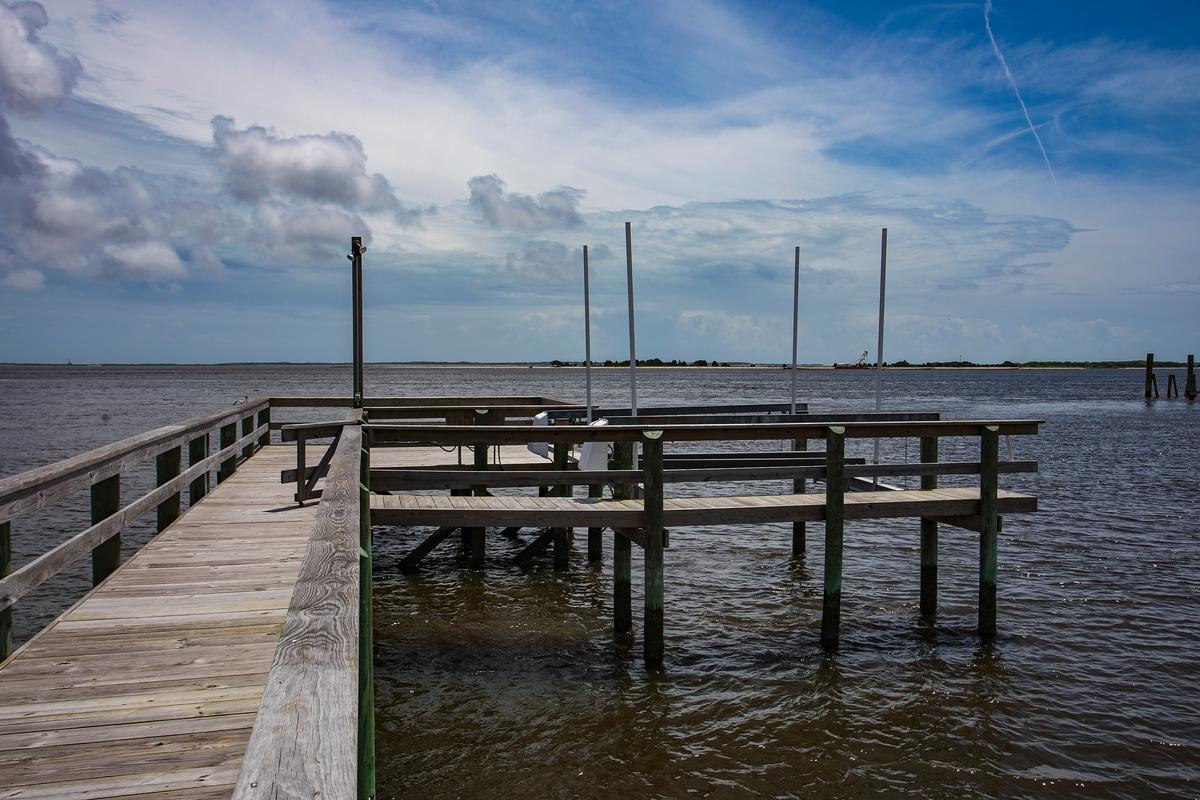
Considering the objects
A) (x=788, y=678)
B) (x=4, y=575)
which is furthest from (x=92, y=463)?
(x=788, y=678)

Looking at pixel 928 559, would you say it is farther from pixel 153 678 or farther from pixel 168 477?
pixel 168 477

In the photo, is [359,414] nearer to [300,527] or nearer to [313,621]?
[300,527]

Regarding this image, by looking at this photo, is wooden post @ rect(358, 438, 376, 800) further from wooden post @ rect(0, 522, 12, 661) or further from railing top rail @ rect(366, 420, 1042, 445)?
railing top rail @ rect(366, 420, 1042, 445)

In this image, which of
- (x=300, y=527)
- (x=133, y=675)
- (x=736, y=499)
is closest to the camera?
(x=133, y=675)

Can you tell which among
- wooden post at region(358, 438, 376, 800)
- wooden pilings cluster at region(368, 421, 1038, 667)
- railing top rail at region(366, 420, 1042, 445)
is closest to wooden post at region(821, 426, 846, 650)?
wooden pilings cluster at region(368, 421, 1038, 667)

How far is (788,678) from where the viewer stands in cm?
736

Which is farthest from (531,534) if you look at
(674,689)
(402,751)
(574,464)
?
(402,751)

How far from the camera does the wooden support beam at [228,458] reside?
11.5 m

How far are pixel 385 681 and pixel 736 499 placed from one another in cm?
350

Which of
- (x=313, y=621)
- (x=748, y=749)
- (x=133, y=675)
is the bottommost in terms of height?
(x=748, y=749)

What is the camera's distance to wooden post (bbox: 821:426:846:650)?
25.0 ft

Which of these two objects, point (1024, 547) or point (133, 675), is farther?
point (1024, 547)

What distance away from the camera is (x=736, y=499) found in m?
8.23

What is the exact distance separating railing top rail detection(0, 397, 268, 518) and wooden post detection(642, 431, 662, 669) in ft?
12.7
